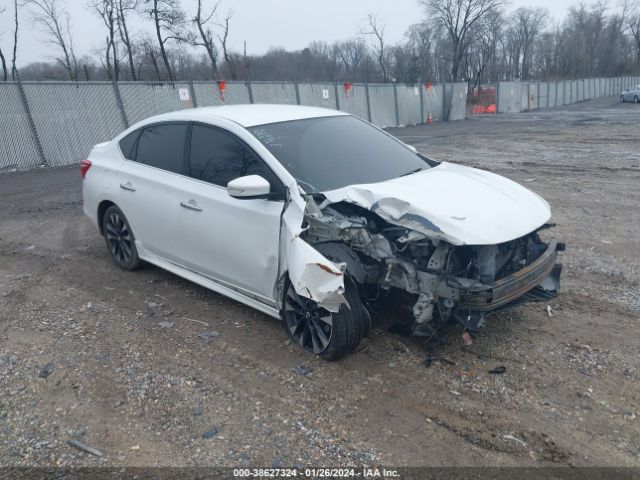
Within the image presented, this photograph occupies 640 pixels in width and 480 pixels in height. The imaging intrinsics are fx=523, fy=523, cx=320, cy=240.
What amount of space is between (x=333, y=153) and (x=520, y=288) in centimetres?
182

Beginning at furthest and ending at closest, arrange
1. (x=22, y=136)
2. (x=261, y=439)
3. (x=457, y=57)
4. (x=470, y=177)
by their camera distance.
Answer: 1. (x=457, y=57)
2. (x=22, y=136)
3. (x=470, y=177)
4. (x=261, y=439)

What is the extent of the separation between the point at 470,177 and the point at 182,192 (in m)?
2.43

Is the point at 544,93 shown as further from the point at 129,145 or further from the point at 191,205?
the point at 191,205

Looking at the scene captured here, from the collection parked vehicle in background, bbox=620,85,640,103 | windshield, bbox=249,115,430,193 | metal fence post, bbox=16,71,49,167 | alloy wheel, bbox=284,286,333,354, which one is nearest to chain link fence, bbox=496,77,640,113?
parked vehicle in background, bbox=620,85,640,103

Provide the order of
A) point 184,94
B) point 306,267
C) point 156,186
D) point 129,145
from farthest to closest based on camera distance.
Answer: point 184,94, point 129,145, point 156,186, point 306,267

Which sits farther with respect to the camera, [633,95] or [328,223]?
[633,95]

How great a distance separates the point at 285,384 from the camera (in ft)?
11.5

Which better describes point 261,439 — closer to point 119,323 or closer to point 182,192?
point 119,323

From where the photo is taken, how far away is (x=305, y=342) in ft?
12.6

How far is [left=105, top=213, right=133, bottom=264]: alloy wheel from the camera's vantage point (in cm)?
539

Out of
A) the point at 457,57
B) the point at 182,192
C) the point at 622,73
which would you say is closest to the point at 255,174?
the point at 182,192

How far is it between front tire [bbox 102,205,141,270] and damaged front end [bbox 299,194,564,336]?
7.97 ft

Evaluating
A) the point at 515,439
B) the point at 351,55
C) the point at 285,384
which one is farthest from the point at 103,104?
the point at 351,55

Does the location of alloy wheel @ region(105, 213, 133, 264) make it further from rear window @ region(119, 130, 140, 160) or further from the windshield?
the windshield
